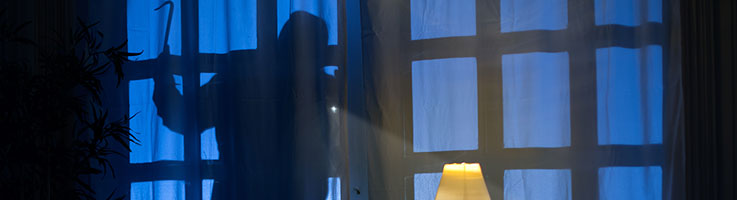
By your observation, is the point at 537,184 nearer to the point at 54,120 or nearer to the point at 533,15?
the point at 533,15

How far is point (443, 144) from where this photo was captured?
2402 mm

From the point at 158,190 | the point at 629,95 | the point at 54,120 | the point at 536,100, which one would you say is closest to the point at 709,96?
the point at 629,95

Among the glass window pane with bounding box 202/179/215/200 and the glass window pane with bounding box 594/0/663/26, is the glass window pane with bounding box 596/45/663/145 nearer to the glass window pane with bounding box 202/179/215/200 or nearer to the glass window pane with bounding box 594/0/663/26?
the glass window pane with bounding box 594/0/663/26

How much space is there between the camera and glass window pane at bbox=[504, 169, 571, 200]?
2.32 meters

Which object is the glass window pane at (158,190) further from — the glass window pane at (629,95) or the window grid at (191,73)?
the glass window pane at (629,95)

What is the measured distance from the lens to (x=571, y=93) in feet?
7.63

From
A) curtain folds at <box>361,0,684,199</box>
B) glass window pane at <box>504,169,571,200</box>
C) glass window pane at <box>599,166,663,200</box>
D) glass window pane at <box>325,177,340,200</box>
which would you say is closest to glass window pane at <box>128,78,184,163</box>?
glass window pane at <box>325,177,340,200</box>

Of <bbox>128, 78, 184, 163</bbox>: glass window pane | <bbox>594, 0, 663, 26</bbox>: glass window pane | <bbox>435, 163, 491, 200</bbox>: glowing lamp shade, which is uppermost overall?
<bbox>594, 0, 663, 26</bbox>: glass window pane

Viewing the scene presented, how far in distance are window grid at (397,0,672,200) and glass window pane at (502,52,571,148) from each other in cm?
3

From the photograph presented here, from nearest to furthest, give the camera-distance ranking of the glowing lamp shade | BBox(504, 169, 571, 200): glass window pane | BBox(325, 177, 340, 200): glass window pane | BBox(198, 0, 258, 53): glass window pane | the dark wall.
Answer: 1. the glowing lamp shade
2. the dark wall
3. BBox(504, 169, 571, 200): glass window pane
4. BBox(325, 177, 340, 200): glass window pane
5. BBox(198, 0, 258, 53): glass window pane

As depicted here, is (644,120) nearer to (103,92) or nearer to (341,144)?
(341,144)

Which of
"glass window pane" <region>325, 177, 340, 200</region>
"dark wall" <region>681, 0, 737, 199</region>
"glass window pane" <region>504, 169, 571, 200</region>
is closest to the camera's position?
"dark wall" <region>681, 0, 737, 199</region>

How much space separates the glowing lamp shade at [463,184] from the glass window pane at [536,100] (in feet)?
1.36

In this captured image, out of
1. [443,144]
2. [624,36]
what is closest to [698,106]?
[624,36]
